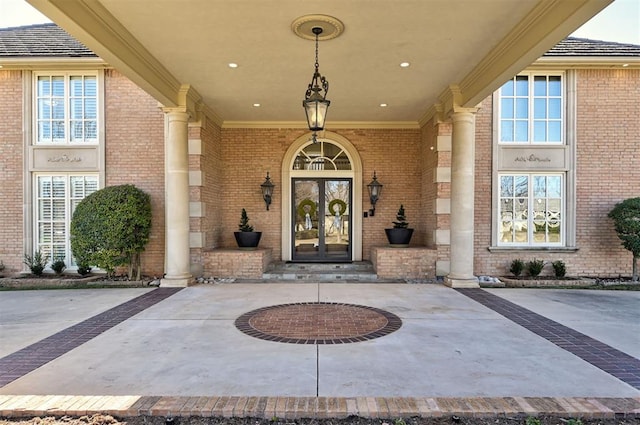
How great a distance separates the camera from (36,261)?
28.1 feet

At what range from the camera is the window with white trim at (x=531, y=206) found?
8672 mm

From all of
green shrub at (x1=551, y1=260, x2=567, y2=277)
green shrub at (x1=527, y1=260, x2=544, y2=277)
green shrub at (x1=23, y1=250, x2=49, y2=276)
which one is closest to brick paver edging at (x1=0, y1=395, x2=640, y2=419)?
green shrub at (x1=527, y1=260, x2=544, y2=277)

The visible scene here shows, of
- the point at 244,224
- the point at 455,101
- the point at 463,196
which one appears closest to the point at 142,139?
the point at 244,224

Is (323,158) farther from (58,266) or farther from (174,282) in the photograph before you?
(58,266)

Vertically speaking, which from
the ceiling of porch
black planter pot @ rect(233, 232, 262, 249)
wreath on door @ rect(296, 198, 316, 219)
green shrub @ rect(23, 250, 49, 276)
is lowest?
green shrub @ rect(23, 250, 49, 276)

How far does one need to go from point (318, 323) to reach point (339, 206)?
5.44m

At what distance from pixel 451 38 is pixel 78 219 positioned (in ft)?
25.2

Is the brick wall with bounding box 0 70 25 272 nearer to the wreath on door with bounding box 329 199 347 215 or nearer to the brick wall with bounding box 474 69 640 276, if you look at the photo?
the wreath on door with bounding box 329 199 347 215

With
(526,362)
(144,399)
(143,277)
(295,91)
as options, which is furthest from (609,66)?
(143,277)

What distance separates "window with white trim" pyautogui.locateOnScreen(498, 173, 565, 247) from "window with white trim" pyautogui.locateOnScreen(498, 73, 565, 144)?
897 millimetres

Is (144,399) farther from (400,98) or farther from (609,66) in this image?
(609,66)

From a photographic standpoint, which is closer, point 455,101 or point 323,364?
point 323,364

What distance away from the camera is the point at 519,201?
8.70 meters

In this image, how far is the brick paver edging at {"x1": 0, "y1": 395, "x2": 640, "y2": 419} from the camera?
270cm
